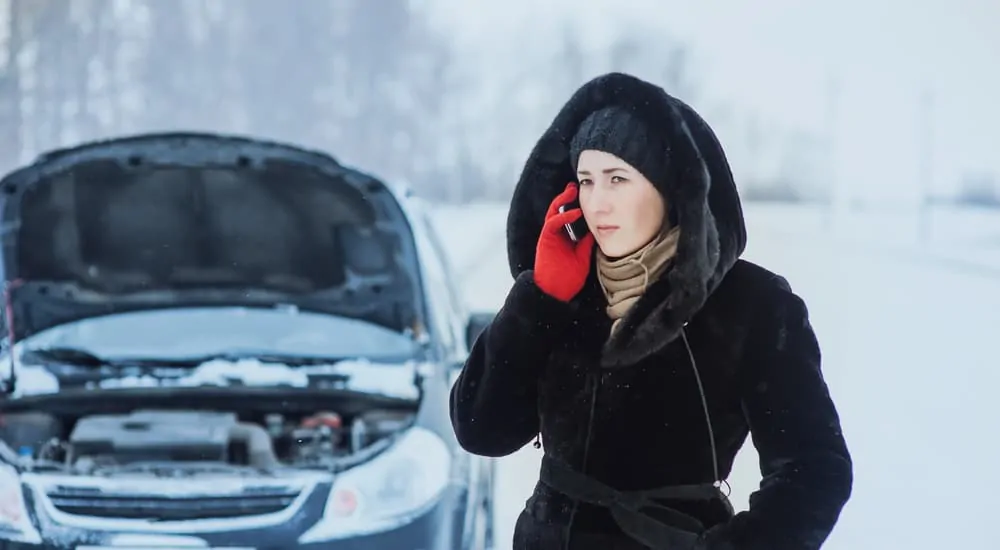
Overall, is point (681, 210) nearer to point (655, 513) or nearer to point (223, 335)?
point (655, 513)

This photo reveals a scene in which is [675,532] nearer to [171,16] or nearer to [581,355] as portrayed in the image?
[581,355]

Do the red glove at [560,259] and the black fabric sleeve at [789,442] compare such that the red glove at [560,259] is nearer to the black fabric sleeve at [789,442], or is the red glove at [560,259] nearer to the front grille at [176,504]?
the black fabric sleeve at [789,442]

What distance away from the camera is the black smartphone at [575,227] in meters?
1.53

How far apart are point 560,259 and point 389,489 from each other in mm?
988

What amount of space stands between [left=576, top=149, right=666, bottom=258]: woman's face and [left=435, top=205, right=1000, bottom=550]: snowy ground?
0.34m

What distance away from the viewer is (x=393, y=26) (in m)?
18.3

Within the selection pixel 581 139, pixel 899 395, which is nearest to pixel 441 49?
pixel 899 395

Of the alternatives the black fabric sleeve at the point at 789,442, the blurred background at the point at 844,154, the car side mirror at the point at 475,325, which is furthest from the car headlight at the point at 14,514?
the black fabric sleeve at the point at 789,442

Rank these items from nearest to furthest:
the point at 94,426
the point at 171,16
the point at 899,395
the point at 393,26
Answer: the point at 94,426 < the point at 899,395 < the point at 171,16 < the point at 393,26

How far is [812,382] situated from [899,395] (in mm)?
3802

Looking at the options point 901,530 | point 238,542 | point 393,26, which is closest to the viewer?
point 238,542

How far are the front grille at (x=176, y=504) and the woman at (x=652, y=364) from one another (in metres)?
0.85

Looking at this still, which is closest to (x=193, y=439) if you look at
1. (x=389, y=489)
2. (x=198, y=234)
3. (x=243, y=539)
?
(x=243, y=539)

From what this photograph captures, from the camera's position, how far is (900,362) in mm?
5609
